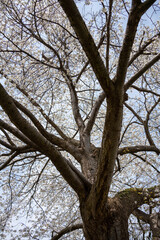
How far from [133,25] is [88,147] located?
2.62 m

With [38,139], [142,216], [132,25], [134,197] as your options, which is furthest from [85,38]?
[142,216]

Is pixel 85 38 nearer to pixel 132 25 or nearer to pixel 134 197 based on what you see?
pixel 132 25

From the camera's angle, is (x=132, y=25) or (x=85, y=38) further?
(x=132, y=25)

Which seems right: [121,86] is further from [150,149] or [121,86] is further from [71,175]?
[150,149]

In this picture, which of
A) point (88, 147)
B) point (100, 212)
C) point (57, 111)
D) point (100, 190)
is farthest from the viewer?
point (57, 111)

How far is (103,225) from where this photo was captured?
103 inches

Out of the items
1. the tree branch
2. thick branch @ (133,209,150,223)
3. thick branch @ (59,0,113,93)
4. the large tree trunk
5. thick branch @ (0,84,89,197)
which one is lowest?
the large tree trunk

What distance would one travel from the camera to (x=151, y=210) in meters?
4.36

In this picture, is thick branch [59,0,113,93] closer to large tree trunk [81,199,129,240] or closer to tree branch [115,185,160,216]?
large tree trunk [81,199,129,240]

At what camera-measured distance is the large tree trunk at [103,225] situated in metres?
2.58

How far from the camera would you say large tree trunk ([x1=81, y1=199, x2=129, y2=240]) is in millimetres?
2578

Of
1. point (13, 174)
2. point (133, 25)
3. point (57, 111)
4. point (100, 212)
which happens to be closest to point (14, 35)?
point (57, 111)

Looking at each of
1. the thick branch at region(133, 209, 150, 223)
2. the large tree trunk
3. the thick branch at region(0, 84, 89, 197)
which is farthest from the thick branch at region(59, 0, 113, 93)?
the thick branch at region(133, 209, 150, 223)

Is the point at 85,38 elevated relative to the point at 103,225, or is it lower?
elevated
